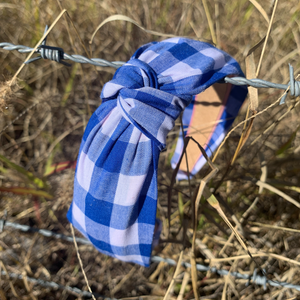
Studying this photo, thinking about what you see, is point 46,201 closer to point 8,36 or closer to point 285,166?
point 8,36

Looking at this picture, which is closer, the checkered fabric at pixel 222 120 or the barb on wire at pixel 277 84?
the barb on wire at pixel 277 84

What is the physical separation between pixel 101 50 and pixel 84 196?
878mm

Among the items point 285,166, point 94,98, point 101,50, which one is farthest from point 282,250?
point 101,50

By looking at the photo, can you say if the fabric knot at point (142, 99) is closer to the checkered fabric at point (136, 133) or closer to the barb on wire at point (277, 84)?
the checkered fabric at point (136, 133)

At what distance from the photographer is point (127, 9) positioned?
1128 mm

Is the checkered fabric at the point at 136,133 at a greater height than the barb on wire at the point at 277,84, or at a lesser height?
lesser

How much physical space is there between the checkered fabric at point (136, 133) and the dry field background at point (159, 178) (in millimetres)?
207

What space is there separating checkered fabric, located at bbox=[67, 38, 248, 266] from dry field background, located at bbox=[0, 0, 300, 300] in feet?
0.68

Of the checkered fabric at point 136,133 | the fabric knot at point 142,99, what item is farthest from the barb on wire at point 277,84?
the fabric knot at point 142,99

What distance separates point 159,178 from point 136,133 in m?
0.55

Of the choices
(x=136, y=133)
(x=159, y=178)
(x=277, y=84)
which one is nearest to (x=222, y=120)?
(x=277, y=84)

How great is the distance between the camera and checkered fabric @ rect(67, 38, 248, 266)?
425 millimetres

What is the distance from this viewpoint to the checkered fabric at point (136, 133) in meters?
0.42

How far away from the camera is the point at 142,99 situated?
0.42 metres
